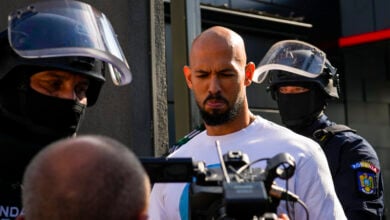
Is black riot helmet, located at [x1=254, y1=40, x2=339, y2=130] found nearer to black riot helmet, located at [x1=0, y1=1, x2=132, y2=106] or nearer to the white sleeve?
black riot helmet, located at [x1=0, y1=1, x2=132, y2=106]

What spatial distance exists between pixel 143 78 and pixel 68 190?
384 cm

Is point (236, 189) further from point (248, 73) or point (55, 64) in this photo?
point (248, 73)

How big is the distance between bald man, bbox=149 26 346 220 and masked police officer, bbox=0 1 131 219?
15.9 inches

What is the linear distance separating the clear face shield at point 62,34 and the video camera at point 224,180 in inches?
42.1

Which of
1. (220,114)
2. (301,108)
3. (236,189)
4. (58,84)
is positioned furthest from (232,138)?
(301,108)

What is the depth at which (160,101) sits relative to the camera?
18.1ft

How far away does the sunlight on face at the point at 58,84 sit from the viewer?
2.97 meters

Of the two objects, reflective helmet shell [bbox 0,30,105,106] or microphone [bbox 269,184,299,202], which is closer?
microphone [bbox 269,184,299,202]

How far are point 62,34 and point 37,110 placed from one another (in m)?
0.33

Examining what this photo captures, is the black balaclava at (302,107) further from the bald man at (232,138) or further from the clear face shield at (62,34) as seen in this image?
the clear face shield at (62,34)

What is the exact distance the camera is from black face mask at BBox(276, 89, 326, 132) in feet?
15.3

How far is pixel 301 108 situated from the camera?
4.65 meters

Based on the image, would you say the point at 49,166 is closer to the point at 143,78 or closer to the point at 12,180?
the point at 12,180

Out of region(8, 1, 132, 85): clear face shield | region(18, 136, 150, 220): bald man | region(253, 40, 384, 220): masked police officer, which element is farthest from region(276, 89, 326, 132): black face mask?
region(18, 136, 150, 220): bald man
